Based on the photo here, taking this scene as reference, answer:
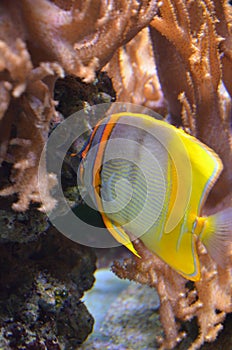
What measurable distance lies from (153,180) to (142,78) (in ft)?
4.45

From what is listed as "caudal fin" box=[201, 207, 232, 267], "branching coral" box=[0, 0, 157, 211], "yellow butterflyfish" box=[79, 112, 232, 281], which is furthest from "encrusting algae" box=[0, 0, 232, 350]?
"caudal fin" box=[201, 207, 232, 267]

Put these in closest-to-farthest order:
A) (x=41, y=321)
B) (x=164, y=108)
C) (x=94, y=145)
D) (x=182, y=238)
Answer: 1. (x=94, y=145)
2. (x=182, y=238)
3. (x=41, y=321)
4. (x=164, y=108)

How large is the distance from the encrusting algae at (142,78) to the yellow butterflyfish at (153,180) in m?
0.21

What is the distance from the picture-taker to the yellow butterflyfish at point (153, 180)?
140 cm

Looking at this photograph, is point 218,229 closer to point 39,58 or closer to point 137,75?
point 39,58

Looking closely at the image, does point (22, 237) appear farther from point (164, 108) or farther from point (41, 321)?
point (164, 108)

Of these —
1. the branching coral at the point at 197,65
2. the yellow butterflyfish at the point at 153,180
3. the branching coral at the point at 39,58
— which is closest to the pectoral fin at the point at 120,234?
the yellow butterflyfish at the point at 153,180

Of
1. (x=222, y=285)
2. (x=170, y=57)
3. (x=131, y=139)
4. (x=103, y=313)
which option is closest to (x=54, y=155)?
(x=131, y=139)

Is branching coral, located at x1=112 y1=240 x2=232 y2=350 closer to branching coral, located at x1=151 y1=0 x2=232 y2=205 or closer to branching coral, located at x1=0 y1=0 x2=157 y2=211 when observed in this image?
branching coral, located at x1=151 y1=0 x2=232 y2=205

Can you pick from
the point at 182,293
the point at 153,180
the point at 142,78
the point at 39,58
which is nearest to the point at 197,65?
the point at 142,78

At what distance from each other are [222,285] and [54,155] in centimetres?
121

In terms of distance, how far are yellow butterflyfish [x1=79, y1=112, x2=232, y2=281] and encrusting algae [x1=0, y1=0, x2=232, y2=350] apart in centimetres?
21

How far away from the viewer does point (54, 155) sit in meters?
1.54

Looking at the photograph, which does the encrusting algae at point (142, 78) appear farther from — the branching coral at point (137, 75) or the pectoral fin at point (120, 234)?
the pectoral fin at point (120, 234)
